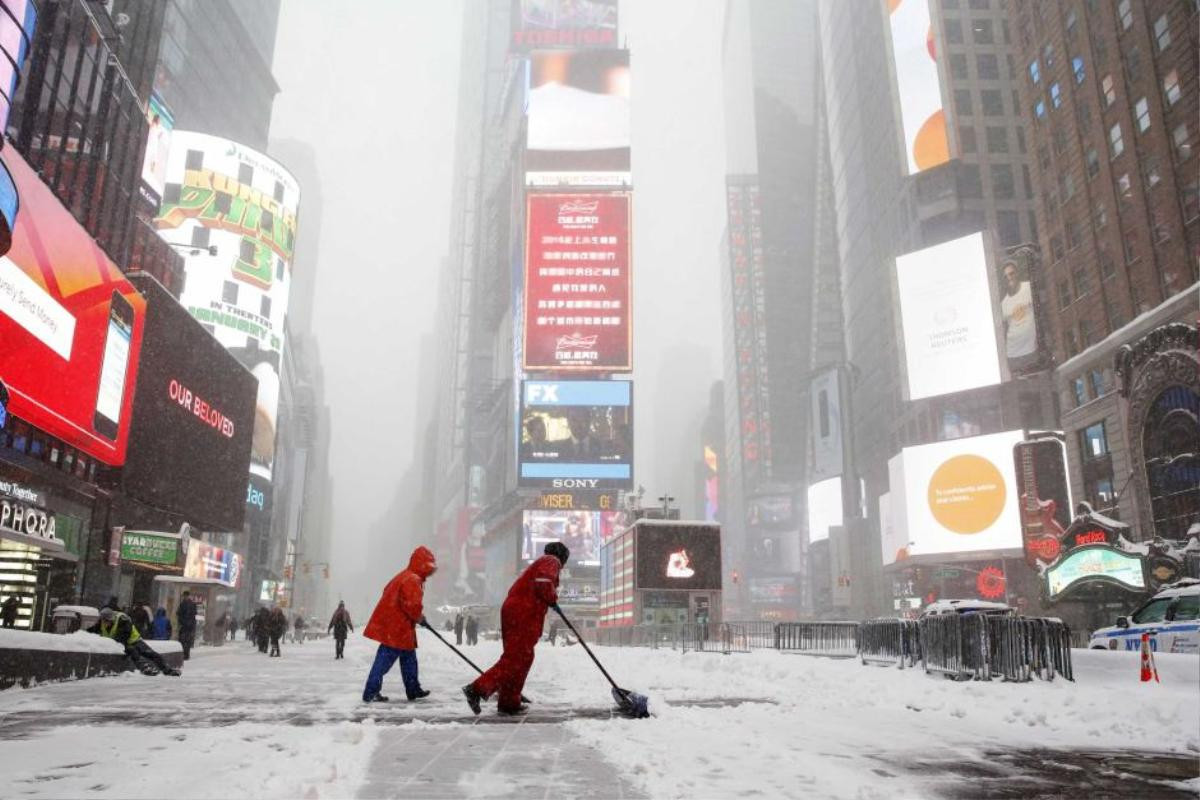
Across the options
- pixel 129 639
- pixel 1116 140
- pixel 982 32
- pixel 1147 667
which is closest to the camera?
pixel 1147 667

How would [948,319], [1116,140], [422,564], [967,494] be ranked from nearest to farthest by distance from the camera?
[422,564] → [1116,140] → [967,494] → [948,319]

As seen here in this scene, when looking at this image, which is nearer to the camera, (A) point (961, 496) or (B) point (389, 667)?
(B) point (389, 667)

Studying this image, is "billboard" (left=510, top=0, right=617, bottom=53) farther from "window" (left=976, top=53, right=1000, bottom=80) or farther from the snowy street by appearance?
the snowy street

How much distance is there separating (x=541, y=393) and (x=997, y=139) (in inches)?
1943

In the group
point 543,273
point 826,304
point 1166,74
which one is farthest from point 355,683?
point 826,304

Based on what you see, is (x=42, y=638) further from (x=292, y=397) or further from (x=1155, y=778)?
(x=292, y=397)

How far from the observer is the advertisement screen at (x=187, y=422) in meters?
26.6

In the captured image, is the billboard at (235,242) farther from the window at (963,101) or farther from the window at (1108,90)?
the window at (963,101)

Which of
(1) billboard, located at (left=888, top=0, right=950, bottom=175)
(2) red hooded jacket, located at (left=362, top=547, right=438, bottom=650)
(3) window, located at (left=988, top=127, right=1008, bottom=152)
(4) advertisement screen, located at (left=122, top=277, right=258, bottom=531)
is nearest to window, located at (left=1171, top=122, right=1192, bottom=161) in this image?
(1) billboard, located at (left=888, top=0, right=950, bottom=175)

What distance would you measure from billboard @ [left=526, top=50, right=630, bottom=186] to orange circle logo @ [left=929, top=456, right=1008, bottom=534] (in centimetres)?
4823

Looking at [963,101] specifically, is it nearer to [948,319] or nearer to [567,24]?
[948,319]

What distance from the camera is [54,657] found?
1279cm

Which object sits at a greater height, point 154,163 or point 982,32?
point 982,32

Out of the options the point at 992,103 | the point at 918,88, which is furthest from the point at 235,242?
the point at 992,103
